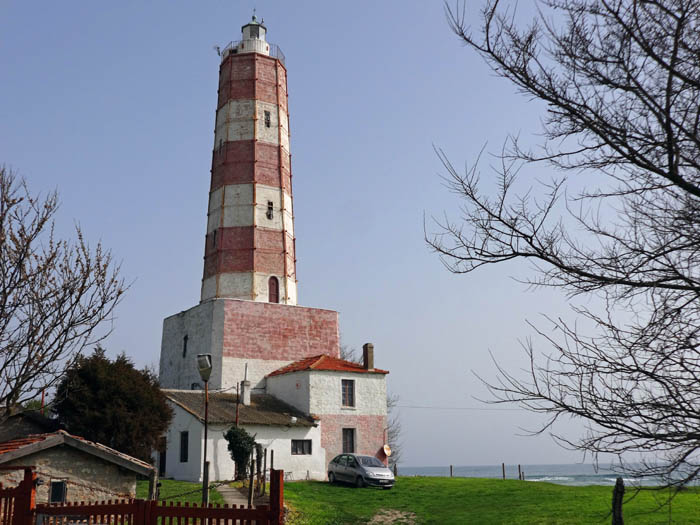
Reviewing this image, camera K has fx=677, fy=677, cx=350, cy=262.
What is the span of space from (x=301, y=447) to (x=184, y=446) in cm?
546

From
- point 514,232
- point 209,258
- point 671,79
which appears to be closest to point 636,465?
point 514,232

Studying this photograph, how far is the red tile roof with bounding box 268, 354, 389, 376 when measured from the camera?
3438cm

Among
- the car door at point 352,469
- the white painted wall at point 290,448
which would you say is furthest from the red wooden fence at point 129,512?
the white painted wall at point 290,448

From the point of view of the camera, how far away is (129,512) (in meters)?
9.06

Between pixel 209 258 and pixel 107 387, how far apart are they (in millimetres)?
14788

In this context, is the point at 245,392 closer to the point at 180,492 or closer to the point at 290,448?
the point at 290,448

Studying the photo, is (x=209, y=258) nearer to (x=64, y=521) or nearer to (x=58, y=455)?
(x=58, y=455)

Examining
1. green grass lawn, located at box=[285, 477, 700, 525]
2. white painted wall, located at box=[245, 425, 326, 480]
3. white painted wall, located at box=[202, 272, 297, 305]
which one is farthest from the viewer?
white painted wall, located at box=[202, 272, 297, 305]

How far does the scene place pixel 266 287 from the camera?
118 feet

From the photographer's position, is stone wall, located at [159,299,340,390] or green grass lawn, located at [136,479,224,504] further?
stone wall, located at [159,299,340,390]

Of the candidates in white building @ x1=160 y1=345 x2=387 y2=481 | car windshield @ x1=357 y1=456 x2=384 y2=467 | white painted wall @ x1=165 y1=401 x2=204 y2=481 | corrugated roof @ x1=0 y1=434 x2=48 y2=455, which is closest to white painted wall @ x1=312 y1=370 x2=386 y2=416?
white building @ x1=160 y1=345 x2=387 y2=481

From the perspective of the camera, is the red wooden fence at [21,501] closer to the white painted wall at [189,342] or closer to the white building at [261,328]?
the white building at [261,328]

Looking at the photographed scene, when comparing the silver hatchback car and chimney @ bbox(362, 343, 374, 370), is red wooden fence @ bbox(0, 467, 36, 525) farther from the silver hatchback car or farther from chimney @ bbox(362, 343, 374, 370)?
chimney @ bbox(362, 343, 374, 370)

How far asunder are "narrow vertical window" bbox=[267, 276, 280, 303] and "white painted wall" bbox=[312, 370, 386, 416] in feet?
16.2
